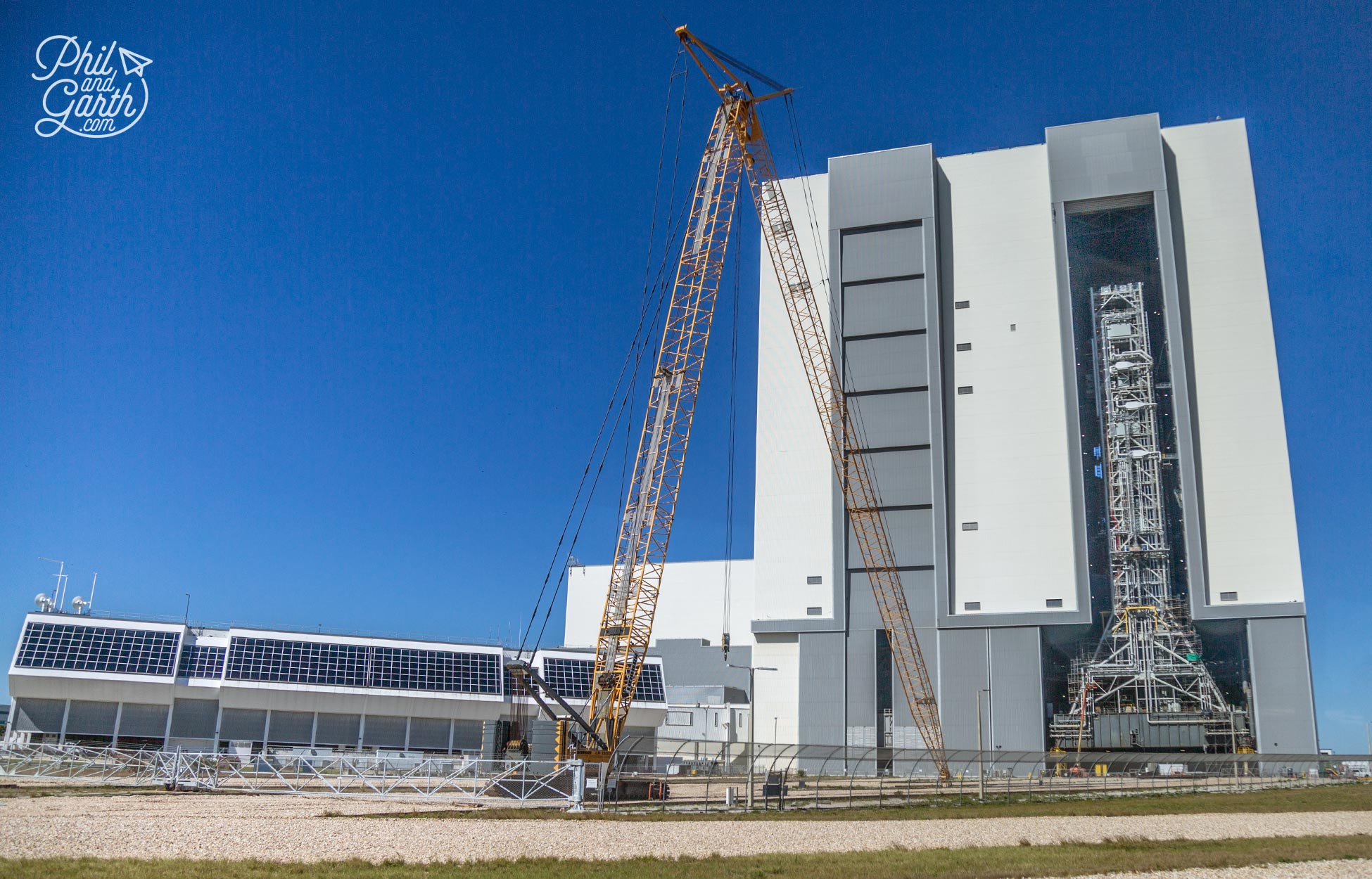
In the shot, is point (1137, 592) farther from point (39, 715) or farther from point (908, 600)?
point (39, 715)

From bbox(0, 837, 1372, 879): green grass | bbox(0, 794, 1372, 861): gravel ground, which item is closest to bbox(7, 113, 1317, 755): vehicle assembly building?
bbox(0, 794, 1372, 861): gravel ground

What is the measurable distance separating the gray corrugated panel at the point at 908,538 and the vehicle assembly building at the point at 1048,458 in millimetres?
178

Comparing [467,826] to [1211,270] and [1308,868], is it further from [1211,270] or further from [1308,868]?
[1211,270]

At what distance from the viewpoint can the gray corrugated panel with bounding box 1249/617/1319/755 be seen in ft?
225

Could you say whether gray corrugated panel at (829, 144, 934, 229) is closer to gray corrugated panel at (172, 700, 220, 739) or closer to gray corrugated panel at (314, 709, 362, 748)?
gray corrugated panel at (314, 709, 362, 748)

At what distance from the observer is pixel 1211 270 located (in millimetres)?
79250

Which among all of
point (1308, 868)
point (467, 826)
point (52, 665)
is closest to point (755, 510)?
point (52, 665)

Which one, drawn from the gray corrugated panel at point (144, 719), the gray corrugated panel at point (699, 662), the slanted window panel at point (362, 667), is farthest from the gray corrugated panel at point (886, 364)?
the gray corrugated panel at point (144, 719)

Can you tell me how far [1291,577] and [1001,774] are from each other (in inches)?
950

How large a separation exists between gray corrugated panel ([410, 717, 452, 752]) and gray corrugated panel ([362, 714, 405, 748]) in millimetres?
902

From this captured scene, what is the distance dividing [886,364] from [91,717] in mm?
65052

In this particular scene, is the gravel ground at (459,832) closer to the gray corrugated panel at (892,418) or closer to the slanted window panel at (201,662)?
the slanted window panel at (201,662)

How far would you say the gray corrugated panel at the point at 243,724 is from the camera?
74.1 meters

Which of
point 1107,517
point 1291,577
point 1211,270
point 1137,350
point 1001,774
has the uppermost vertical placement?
point 1211,270
